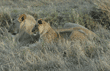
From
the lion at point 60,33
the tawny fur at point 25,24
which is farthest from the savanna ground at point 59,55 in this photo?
the tawny fur at point 25,24

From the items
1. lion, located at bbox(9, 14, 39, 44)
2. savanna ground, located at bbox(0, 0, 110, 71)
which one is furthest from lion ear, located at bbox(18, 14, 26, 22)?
savanna ground, located at bbox(0, 0, 110, 71)

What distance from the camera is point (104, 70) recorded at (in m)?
2.49

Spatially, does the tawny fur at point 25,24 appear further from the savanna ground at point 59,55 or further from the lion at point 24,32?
the savanna ground at point 59,55

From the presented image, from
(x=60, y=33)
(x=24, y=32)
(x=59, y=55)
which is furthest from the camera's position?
(x=24, y=32)

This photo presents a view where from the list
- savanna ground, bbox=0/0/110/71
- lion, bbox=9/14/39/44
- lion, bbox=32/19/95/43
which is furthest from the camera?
lion, bbox=9/14/39/44

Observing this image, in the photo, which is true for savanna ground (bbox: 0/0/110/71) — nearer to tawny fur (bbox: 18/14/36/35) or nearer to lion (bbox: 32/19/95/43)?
lion (bbox: 32/19/95/43)

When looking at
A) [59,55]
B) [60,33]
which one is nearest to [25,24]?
[60,33]

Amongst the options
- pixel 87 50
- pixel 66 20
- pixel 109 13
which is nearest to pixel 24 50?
pixel 87 50

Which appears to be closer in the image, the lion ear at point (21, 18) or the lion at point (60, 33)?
the lion at point (60, 33)

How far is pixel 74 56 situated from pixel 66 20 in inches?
123

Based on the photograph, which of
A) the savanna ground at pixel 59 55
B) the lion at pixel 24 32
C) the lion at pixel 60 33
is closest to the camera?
the savanna ground at pixel 59 55

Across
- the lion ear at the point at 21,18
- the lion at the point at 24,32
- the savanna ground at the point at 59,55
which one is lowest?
the savanna ground at the point at 59,55

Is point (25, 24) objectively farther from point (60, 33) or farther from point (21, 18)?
point (60, 33)

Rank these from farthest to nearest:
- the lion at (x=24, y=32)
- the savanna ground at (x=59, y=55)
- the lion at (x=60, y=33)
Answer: the lion at (x=24, y=32), the lion at (x=60, y=33), the savanna ground at (x=59, y=55)
